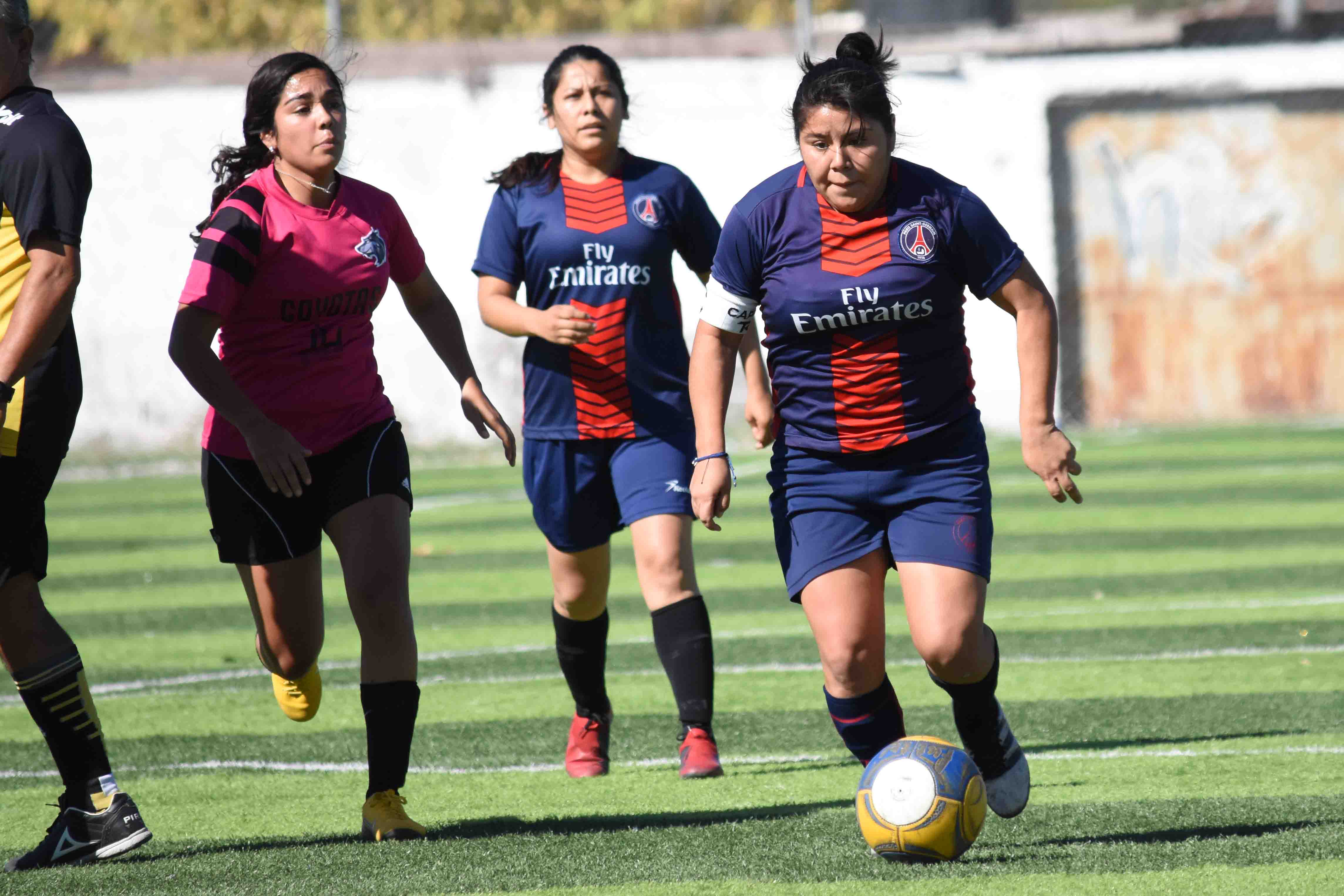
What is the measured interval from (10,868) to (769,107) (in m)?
15.7

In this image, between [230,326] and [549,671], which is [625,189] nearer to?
[230,326]

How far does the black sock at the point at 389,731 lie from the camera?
15.9ft

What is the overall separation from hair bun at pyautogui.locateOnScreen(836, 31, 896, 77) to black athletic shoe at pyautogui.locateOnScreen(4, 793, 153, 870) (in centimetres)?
270

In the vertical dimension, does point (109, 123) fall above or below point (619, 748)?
above

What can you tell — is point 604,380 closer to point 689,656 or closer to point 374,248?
point 689,656

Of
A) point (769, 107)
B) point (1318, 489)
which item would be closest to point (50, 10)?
point (769, 107)

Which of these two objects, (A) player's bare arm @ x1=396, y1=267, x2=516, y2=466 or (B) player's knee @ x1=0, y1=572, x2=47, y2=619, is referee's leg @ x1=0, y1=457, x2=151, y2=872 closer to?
(B) player's knee @ x1=0, y1=572, x2=47, y2=619

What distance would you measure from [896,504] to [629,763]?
184 centimetres

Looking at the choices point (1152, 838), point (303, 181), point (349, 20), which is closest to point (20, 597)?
point (303, 181)

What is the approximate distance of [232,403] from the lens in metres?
4.70

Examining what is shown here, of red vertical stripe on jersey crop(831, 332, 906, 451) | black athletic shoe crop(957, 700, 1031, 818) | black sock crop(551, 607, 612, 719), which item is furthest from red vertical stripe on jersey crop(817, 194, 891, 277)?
black sock crop(551, 607, 612, 719)

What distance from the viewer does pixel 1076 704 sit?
674 centimetres

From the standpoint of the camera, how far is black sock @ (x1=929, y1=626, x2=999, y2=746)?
4.69m

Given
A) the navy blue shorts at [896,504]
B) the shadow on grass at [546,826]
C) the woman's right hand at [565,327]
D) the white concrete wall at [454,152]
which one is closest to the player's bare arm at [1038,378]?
the navy blue shorts at [896,504]
